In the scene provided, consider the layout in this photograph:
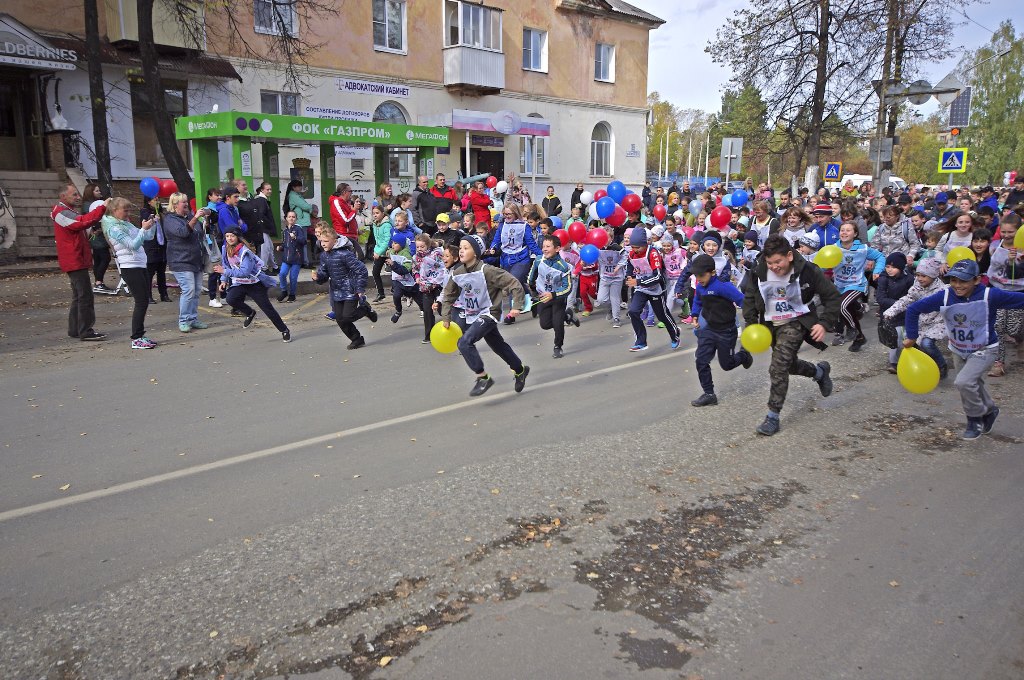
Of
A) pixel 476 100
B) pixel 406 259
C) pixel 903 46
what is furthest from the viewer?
pixel 476 100

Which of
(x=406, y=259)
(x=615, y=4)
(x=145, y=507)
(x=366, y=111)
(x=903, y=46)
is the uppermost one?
(x=615, y=4)

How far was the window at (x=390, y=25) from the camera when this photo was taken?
27297mm

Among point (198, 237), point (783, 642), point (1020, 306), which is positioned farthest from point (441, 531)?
point (198, 237)

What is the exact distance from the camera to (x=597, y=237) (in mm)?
11195

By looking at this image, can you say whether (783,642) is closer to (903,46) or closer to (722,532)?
(722,532)

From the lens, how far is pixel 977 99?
57.1 metres

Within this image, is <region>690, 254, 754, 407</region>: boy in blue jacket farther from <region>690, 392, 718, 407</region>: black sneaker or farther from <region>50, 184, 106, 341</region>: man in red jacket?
<region>50, 184, 106, 341</region>: man in red jacket

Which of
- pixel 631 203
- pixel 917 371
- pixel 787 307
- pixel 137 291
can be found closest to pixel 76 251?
pixel 137 291

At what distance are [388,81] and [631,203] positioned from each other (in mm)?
16777

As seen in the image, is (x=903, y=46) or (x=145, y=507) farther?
(x=903, y=46)

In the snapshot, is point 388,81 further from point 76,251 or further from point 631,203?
point 76,251

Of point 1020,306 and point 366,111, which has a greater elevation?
point 366,111

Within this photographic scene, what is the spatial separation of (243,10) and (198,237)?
51.6ft

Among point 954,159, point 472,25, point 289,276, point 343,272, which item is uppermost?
point 472,25
